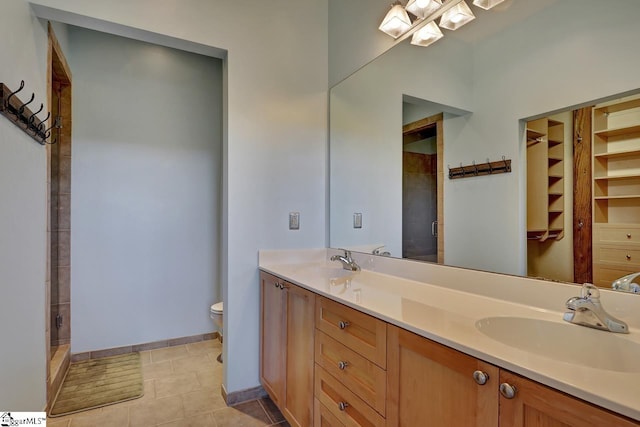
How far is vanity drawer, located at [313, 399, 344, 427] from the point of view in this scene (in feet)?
4.49

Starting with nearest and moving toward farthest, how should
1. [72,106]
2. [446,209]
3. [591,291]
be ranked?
[591,291]
[446,209]
[72,106]

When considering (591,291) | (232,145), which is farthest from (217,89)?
(591,291)

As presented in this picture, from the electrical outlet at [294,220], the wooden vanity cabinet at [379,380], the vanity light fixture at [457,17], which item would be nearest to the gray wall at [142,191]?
the electrical outlet at [294,220]

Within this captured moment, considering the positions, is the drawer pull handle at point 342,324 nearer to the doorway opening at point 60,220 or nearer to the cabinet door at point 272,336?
the cabinet door at point 272,336

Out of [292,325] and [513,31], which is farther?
[292,325]

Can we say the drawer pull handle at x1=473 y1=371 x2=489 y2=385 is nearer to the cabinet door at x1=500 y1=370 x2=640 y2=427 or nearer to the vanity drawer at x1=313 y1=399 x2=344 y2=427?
the cabinet door at x1=500 y1=370 x2=640 y2=427

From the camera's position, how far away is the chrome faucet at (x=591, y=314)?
3.03 feet

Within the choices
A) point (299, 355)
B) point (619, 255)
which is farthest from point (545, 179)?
point (299, 355)

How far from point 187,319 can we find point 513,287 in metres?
2.82

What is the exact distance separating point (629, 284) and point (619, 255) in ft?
0.37

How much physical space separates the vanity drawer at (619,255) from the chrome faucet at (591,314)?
166 millimetres

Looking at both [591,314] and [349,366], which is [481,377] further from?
[349,366]

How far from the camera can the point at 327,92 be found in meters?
2.43

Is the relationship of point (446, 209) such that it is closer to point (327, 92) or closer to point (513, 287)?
point (513, 287)
